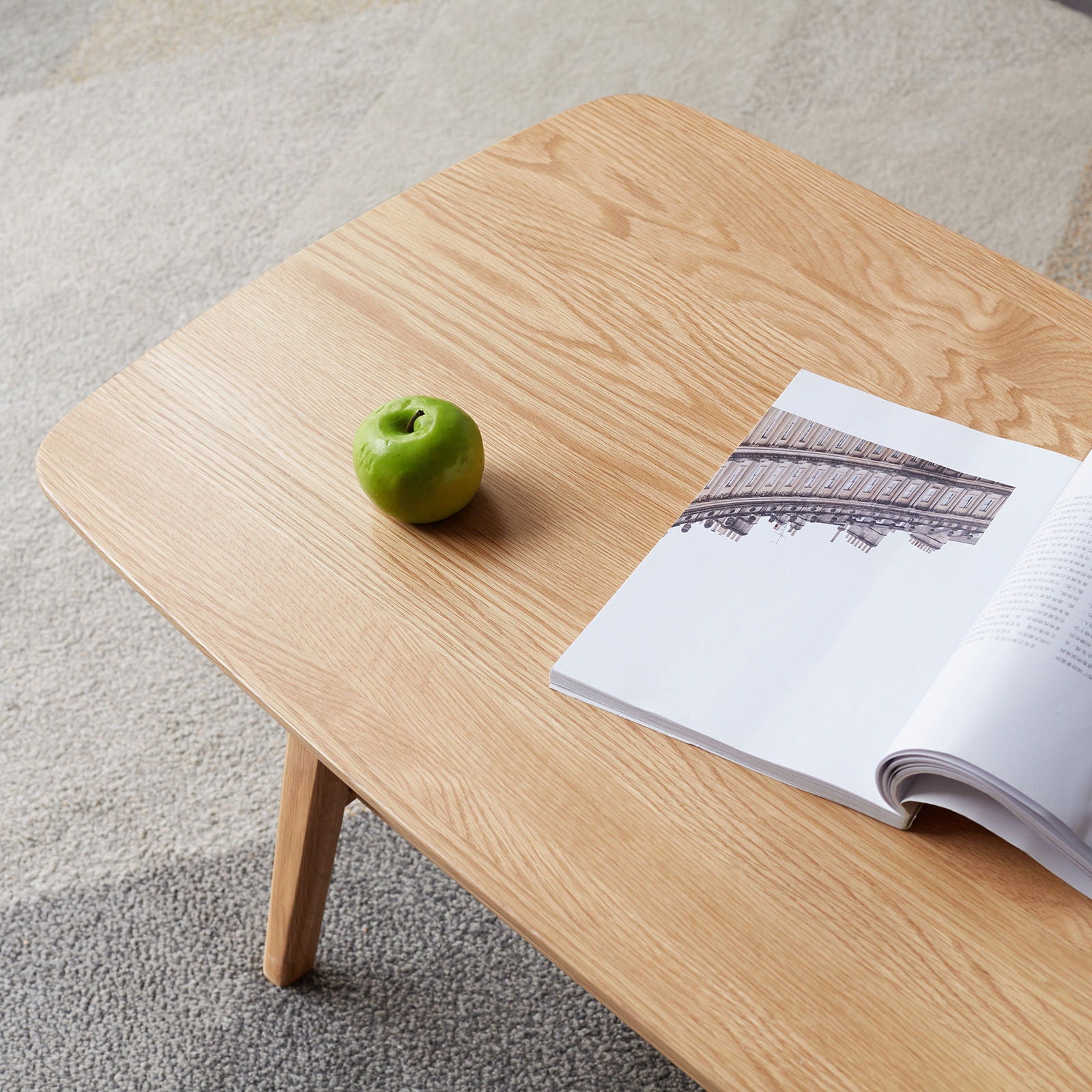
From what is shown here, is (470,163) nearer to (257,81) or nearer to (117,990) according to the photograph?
(117,990)

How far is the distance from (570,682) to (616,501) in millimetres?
142

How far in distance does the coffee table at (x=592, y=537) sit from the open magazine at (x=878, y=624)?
0.07ft

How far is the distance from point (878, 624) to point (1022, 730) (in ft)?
0.41

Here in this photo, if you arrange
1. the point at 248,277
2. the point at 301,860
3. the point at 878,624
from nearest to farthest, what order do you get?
the point at 878,624 → the point at 301,860 → the point at 248,277

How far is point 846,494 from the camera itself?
71cm

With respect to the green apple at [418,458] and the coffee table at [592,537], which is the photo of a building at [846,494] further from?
the green apple at [418,458]

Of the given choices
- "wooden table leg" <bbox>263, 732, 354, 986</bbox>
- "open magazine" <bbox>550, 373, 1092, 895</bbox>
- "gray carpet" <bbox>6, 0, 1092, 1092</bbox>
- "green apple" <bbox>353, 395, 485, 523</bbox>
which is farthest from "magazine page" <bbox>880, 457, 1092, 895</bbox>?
"gray carpet" <bbox>6, 0, 1092, 1092</bbox>

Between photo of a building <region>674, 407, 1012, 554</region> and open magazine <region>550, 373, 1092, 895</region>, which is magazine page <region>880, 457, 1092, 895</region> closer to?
open magazine <region>550, 373, 1092, 895</region>

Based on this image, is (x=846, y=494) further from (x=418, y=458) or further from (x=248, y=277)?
(x=248, y=277)

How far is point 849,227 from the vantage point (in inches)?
34.9

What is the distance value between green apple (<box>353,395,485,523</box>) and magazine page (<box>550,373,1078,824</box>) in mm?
121

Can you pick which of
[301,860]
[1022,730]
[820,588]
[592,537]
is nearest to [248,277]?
[301,860]

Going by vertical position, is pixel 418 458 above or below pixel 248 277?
above

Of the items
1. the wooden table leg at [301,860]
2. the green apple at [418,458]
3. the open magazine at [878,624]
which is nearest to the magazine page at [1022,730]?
the open magazine at [878,624]
